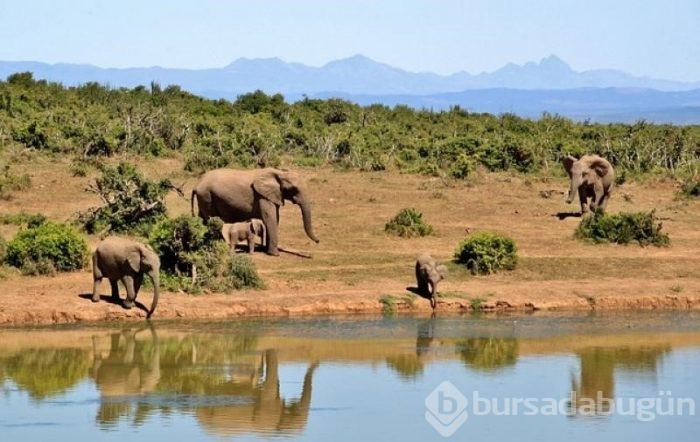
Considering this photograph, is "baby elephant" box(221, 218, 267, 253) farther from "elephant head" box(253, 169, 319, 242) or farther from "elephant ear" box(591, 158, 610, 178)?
"elephant ear" box(591, 158, 610, 178)

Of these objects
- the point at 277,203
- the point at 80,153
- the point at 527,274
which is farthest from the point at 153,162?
the point at 527,274

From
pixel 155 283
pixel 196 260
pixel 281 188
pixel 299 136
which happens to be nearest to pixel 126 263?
pixel 155 283

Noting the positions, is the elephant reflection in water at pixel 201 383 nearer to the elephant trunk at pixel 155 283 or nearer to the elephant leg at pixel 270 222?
the elephant trunk at pixel 155 283

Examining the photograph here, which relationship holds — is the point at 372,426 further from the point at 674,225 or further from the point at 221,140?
the point at 221,140

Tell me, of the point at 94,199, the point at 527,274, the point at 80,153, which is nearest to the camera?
the point at 527,274

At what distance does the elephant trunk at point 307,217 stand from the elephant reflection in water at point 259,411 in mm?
8395

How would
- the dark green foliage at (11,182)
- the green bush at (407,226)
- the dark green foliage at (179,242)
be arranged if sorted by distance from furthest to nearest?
1. the dark green foliage at (11,182)
2. the green bush at (407,226)
3. the dark green foliage at (179,242)

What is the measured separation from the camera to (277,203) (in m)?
28.6

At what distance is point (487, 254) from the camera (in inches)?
1100

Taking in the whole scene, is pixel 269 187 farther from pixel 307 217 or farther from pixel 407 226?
pixel 407 226

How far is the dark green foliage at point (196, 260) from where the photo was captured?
25891mm

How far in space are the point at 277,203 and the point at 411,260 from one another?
8.61 ft

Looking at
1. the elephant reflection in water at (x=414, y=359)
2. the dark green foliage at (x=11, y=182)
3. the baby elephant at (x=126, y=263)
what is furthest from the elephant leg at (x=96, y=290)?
the dark green foliage at (x=11, y=182)

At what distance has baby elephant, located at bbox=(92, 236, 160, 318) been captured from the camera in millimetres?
23734
